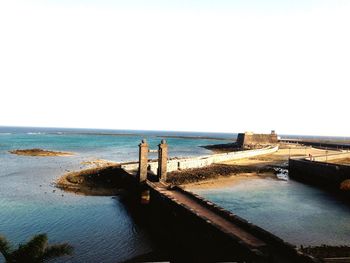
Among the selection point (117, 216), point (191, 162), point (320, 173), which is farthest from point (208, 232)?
point (191, 162)

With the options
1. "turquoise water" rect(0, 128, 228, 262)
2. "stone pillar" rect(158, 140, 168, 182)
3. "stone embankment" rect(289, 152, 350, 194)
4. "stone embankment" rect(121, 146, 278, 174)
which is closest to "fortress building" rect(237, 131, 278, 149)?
"stone embankment" rect(121, 146, 278, 174)

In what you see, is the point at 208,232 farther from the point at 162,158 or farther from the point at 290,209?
the point at 290,209

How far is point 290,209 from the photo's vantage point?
22719 millimetres

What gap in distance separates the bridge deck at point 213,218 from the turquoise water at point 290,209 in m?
3.72

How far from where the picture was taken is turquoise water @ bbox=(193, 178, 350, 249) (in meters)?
16.9

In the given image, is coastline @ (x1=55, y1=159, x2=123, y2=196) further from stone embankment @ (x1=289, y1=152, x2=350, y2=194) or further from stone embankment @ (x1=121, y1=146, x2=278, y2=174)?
stone embankment @ (x1=289, y1=152, x2=350, y2=194)

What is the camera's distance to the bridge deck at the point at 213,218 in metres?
12.0

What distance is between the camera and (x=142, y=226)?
1803cm

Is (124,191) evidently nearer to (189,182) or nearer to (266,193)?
(189,182)

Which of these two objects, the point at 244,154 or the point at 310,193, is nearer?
the point at 310,193

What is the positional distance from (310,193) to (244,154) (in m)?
26.5

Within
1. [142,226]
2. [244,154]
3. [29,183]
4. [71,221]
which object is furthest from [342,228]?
[244,154]

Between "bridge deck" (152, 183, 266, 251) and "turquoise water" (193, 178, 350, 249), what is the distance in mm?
3724

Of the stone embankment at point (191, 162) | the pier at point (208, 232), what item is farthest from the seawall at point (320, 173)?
the pier at point (208, 232)
